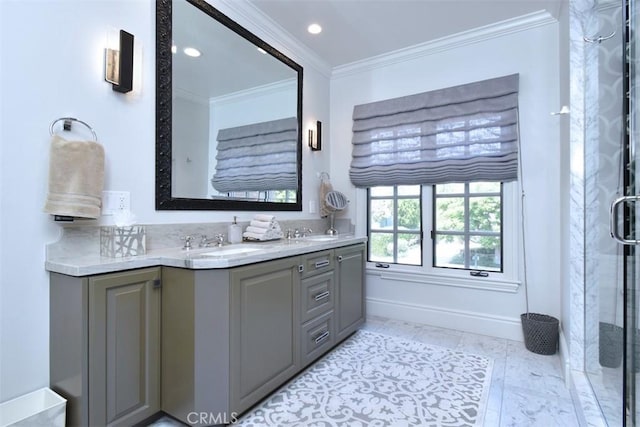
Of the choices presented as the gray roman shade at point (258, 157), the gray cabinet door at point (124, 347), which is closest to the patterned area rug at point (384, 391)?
the gray cabinet door at point (124, 347)

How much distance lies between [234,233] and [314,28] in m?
1.87

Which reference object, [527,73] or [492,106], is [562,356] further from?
[527,73]

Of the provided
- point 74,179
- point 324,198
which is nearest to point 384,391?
point 324,198

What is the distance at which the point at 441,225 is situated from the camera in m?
3.01

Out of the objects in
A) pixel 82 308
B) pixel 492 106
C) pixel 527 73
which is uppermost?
pixel 527 73

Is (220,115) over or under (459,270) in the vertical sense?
over

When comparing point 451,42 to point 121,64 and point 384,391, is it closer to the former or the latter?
point 121,64

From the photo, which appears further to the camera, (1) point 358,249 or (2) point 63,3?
(1) point 358,249

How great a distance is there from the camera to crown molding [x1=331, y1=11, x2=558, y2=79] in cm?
257

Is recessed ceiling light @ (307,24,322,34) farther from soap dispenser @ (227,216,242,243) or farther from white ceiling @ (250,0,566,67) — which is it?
soap dispenser @ (227,216,242,243)

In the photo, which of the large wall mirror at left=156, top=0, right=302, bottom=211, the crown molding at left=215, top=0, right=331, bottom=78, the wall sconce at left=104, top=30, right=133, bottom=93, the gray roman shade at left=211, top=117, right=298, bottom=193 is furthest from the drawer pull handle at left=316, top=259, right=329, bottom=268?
the crown molding at left=215, top=0, right=331, bottom=78

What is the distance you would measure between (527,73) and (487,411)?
253 centimetres

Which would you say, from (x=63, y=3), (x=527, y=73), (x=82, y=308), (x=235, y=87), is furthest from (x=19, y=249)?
(x=527, y=73)

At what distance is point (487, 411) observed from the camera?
170 cm
